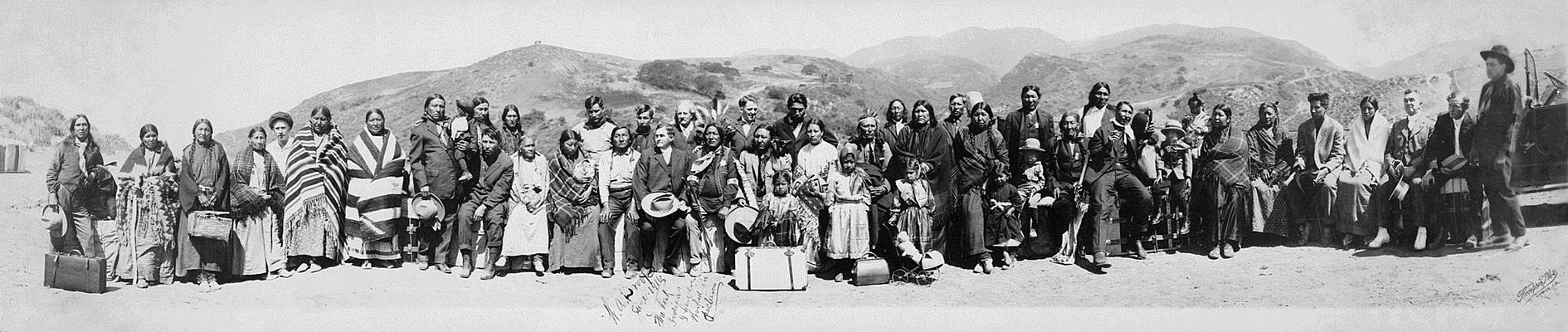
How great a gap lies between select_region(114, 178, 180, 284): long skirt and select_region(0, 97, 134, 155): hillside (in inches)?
23.6

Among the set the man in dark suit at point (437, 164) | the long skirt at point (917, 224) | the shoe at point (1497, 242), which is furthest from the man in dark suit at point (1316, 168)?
the man in dark suit at point (437, 164)

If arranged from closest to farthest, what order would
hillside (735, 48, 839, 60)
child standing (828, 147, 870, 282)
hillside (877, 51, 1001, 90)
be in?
child standing (828, 147, 870, 282) → hillside (877, 51, 1001, 90) → hillside (735, 48, 839, 60)

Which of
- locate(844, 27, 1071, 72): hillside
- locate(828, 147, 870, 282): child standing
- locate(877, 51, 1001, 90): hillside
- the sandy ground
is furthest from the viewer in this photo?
locate(844, 27, 1071, 72): hillside

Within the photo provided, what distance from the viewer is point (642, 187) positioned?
7777mm

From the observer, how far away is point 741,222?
778cm

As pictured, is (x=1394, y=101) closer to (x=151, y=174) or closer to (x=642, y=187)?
(x=642, y=187)

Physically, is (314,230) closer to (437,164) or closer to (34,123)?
(437,164)

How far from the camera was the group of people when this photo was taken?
25.7ft

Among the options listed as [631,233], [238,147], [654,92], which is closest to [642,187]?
[631,233]

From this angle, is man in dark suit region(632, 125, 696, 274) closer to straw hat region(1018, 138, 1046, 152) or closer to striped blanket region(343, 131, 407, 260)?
striped blanket region(343, 131, 407, 260)
